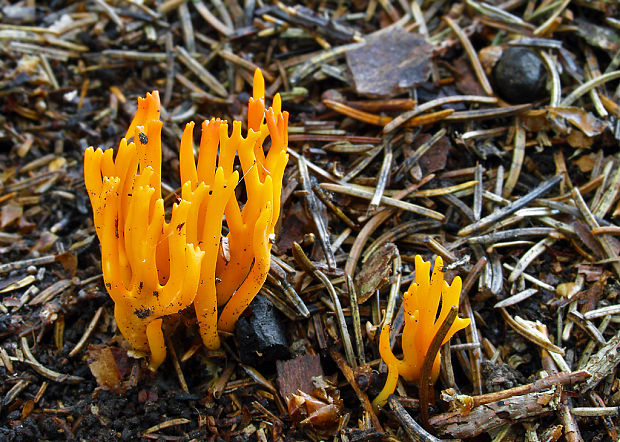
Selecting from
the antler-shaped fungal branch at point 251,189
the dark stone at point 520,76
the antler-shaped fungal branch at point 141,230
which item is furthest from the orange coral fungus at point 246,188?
the dark stone at point 520,76

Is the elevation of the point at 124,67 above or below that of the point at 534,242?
above

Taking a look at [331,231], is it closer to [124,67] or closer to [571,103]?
[571,103]

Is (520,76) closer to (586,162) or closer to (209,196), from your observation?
(586,162)

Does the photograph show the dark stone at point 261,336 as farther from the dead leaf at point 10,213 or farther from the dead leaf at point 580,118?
the dead leaf at point 580,118

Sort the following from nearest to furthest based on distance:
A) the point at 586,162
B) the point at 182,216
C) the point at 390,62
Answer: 1. the point at 182,216
2. the point at 586,162
3. the point at 390,62

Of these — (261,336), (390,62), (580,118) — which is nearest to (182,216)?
(261,336)

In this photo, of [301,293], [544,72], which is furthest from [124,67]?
[544,72]
